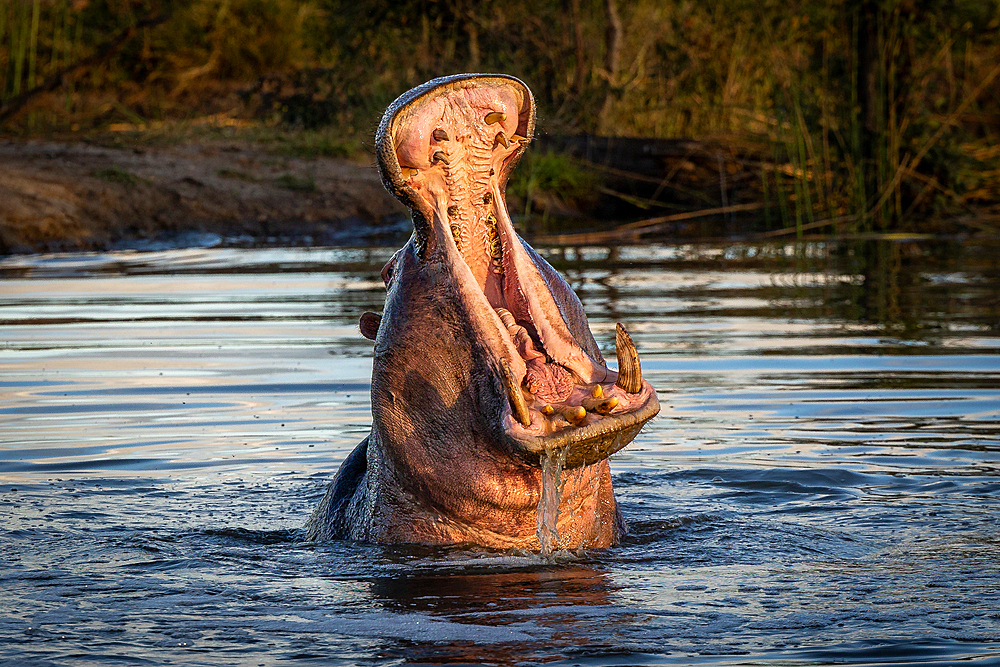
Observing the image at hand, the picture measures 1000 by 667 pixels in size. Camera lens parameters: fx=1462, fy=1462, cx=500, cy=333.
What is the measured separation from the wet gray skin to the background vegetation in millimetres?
9513

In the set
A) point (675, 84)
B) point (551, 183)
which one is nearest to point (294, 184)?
point (551, 183)

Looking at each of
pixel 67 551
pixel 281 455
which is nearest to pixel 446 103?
pixel 67 551

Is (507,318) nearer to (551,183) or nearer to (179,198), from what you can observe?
(179,198)

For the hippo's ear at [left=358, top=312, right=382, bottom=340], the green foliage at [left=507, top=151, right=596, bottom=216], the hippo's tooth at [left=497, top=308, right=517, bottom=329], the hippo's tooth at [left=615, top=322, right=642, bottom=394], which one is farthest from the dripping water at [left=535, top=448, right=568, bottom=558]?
the green foliage at [left=507, top=151, right=596, bottom=216]

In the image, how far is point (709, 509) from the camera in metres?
4.48

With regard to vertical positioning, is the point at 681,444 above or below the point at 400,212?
below

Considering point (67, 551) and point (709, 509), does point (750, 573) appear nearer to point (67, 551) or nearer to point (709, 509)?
point (709, 509)

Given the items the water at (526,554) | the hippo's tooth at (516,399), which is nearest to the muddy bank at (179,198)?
the water at (526,554)

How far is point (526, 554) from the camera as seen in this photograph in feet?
11.5

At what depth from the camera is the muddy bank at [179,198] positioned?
12383 millimetres

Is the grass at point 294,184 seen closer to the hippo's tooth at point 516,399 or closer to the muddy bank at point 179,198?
the muddy bank at point 179,198

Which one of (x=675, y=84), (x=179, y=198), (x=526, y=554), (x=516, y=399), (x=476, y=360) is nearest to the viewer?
(x=516, y=399)

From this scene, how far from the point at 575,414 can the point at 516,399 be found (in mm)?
128

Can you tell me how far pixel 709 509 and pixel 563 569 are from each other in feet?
3.52
